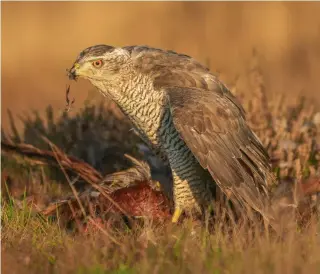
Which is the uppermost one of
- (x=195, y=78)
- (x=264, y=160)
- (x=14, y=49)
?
(x=195, y=78)

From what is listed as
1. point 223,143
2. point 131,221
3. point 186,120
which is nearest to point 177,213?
point 131,221

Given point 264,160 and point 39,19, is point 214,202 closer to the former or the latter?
point 264,160

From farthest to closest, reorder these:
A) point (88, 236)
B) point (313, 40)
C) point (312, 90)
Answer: point (313, 40), point (312, 90), point (88, 236)

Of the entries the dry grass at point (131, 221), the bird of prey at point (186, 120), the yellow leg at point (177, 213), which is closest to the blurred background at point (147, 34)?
the dry grass at point (131, 221)

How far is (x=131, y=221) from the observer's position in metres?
5.36

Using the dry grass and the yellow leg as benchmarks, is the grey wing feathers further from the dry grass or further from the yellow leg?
the yellow leg

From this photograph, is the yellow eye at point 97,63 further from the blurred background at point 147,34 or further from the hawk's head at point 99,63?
the blurred background at point 147,34

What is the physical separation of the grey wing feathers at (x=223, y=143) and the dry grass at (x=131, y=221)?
197 millimetres

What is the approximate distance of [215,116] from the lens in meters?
5.44

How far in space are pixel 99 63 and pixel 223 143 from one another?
89 cm

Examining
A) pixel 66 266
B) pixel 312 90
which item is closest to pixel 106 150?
pixel 66 266

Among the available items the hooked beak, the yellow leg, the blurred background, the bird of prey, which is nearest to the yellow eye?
the bird of prey

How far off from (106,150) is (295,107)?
1.47 meters

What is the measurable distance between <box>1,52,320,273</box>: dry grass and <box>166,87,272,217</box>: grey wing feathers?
0.65ft
